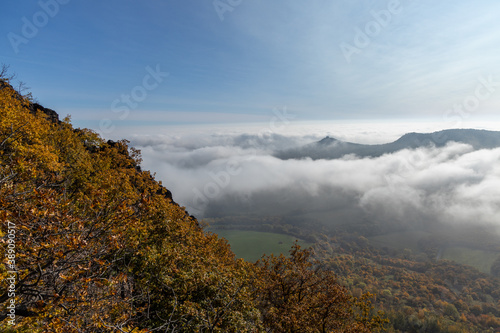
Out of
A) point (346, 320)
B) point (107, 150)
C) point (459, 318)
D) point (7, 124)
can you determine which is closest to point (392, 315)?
point (459, 318)

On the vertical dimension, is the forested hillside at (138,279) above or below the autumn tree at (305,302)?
above

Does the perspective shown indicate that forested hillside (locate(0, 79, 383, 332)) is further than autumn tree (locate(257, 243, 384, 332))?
No

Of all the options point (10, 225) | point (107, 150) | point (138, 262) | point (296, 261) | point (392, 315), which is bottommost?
point (392, 315)

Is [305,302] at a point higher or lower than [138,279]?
lower

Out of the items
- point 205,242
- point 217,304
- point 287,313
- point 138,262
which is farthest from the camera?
point 205,242

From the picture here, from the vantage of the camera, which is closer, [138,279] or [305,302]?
[138,279]

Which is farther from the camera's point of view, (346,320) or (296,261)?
(296,261)

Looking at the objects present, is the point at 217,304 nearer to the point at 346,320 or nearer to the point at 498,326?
the point at 346,320

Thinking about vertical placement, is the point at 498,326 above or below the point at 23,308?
below

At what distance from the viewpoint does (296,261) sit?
1064 inches

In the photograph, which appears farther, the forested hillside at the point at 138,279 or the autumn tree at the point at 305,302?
the autumn tree at the point at 305,302

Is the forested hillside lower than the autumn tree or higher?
higher

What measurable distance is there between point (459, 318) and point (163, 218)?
255 metres

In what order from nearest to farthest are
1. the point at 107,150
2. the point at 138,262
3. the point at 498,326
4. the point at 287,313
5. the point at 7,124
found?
the point at 138,262
the point at 287,313
the point at 7,124
the point at 107,150
the point at 498,326
